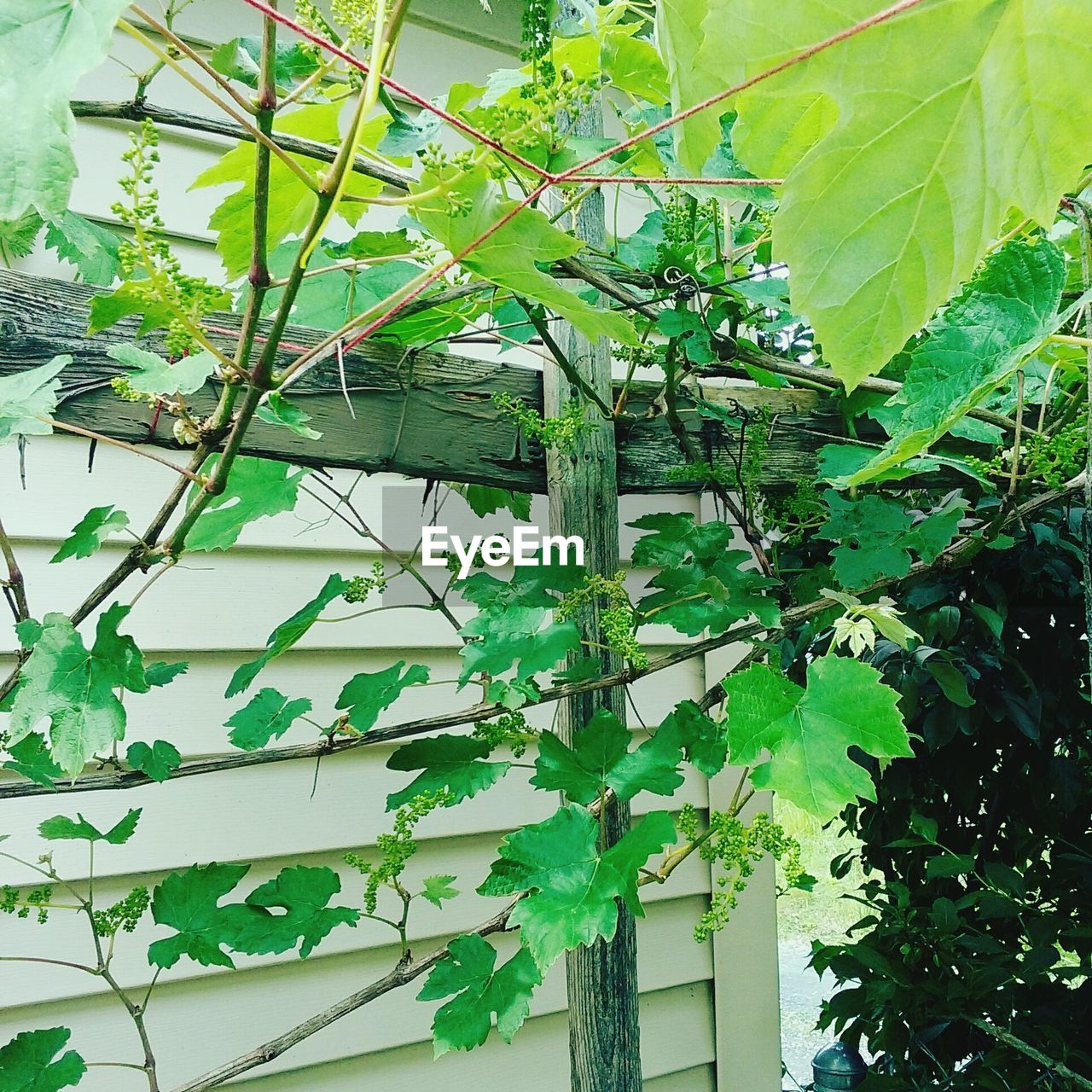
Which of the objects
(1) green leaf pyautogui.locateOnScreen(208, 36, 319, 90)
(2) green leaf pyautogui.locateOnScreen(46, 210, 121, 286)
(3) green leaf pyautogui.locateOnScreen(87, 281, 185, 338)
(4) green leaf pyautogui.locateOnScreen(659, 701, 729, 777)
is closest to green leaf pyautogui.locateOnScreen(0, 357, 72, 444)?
(3) green leaf pyautogui.locateOnScreen(87, 281, 185, 338)

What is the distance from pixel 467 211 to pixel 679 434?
27.5 inches

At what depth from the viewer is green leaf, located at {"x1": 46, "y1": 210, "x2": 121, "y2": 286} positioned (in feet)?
2.85

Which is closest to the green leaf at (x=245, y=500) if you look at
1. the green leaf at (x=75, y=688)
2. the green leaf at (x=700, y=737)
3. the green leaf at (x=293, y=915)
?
the green leaf at (x=75, y=688)

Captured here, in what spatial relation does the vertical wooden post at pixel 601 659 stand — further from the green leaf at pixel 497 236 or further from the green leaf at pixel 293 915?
the green leaf at pixel 497 236

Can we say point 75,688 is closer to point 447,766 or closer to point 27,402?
point 27,402

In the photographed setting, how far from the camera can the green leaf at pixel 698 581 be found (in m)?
1.09

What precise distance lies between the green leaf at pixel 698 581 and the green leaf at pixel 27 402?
0.68 metres

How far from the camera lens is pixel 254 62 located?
2.93ft

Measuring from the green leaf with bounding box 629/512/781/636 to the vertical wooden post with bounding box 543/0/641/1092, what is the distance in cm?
6

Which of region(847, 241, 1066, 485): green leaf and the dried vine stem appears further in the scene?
the dried vine stem

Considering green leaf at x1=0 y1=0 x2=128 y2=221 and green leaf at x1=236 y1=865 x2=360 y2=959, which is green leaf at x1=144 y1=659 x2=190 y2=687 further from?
green leaf at x1=0 y1=0 x2=128 y2=221

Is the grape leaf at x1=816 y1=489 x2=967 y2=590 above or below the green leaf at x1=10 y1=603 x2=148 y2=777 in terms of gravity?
above

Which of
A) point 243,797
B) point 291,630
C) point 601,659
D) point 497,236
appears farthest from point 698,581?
point 243,797

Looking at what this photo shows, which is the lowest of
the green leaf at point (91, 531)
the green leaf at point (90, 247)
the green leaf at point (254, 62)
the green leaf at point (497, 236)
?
the green leaf at point (91, 531)
